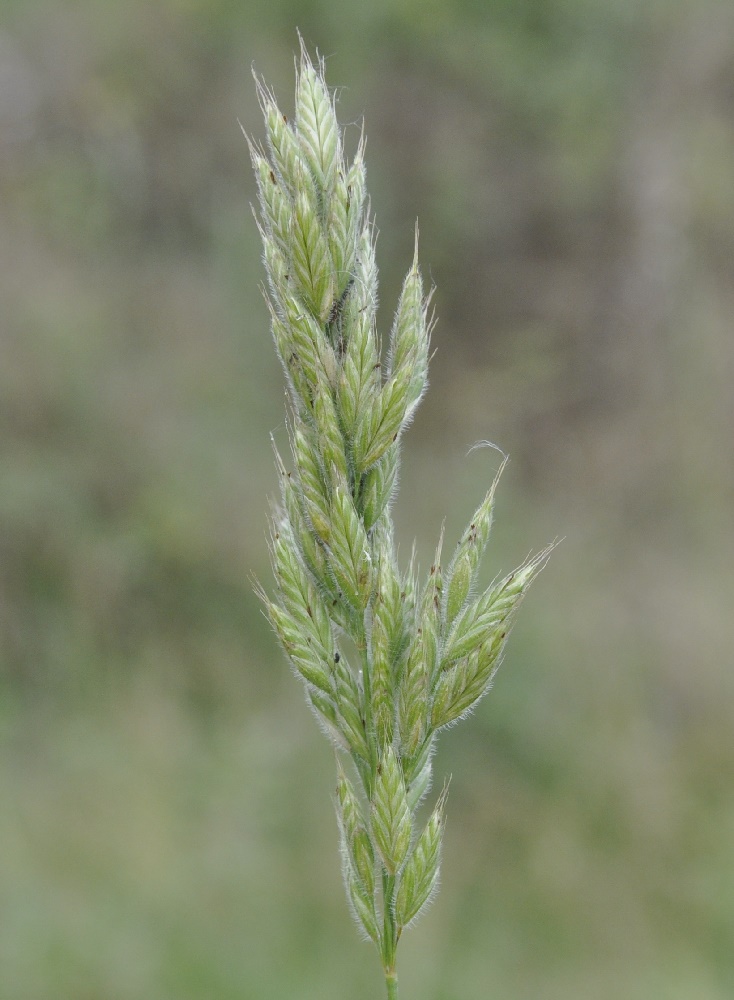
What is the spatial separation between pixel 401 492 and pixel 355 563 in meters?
5.93

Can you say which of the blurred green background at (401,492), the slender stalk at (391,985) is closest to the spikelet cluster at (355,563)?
the slender stalk at (391,985)

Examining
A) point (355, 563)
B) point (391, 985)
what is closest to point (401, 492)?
point (355, 563)

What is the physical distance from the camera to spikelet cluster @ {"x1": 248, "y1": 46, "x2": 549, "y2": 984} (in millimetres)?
1279

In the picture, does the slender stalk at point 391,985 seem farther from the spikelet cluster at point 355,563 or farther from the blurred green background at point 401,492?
the blurred green background at point 401,492

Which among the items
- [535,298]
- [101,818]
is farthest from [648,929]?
[535,298]

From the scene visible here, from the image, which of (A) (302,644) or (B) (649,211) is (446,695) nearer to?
(A) (302,644)

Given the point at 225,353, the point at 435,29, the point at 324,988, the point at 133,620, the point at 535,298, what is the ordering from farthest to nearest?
the point at 535,298 → the point at 435,29 → the point at 225,353 → the point at 133,620 → the point at 324,988

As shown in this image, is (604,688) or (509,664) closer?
(509,664)

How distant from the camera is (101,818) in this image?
4449mm

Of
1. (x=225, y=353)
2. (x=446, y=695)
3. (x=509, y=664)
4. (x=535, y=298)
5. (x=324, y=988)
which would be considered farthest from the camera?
(x=535, y=298)

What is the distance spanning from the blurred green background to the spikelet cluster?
2.76 m

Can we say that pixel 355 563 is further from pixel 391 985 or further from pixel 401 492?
pixel 401 492

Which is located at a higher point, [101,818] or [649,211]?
[649,211]

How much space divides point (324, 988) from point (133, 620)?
2872 millimetres
